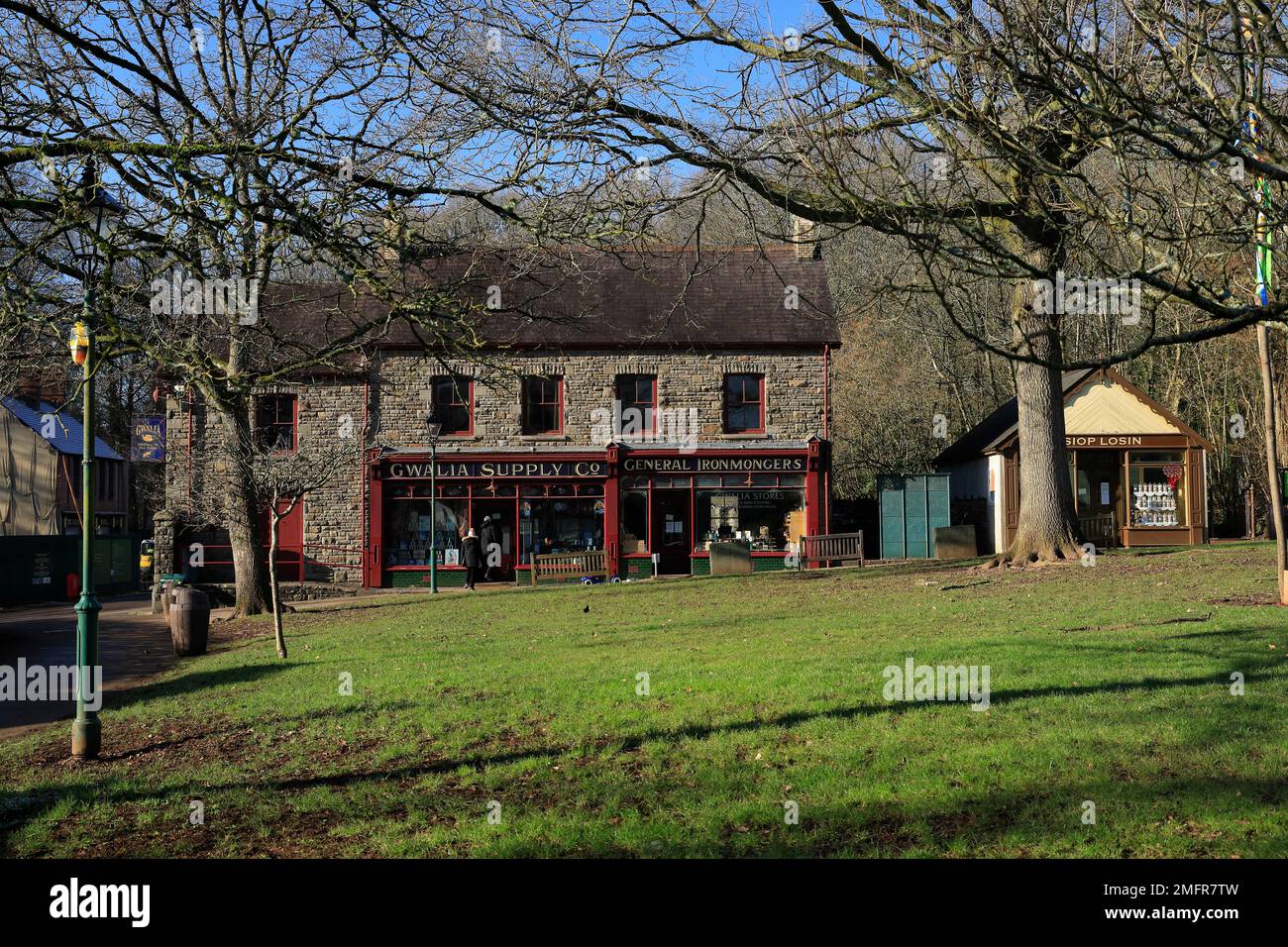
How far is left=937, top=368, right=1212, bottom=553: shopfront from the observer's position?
3075 cm

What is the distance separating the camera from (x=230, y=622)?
2067 centimetres

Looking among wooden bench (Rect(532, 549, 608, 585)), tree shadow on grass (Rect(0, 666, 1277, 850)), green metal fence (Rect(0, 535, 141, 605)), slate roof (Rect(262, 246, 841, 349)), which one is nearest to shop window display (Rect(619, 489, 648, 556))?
wooden bench (Rect(532, 549, 608, 585))

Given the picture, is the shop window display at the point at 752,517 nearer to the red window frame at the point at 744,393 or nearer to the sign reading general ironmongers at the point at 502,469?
the red window frame at the point at 744,393

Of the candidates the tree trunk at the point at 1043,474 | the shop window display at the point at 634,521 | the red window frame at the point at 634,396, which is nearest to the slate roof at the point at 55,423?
the red window frame at the point at 634,396

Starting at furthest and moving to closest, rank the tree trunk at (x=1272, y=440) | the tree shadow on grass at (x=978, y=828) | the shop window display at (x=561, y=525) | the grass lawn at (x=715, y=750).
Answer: the shop window display at (x=561, y=525) < the tree trunk at (x=1272, y=440) < the grass lawn at (x=715, y=750) < the tree shadow on grass at (x=978, y=828)

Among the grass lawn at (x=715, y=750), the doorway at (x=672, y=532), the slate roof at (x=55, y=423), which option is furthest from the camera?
the slate roof at (x=55, y=423)

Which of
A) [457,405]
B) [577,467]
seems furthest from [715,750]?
[457,405]

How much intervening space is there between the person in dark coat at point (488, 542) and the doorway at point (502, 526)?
56 millimetres

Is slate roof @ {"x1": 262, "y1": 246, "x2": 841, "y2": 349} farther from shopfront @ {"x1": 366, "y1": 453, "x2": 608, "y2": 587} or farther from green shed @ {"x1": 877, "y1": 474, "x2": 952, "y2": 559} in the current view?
green shed @ {"x1": 877, "y1": 474, "x2": 952, "y2": 559}

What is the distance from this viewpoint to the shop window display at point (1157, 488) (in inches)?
1226

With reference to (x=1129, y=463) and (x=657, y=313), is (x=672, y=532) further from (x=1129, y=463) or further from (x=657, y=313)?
(x=1129, y=463)

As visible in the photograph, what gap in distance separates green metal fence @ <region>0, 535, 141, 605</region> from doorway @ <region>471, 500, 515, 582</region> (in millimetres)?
10108

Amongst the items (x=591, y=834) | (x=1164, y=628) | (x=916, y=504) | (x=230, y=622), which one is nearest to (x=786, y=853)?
(x=591, y=834)

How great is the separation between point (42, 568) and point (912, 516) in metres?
25.3
